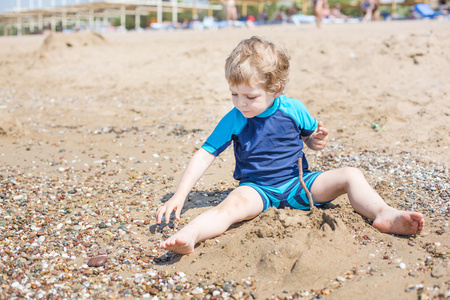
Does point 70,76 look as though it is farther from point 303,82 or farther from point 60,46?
point 303,82

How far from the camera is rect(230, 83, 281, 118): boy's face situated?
2.89m

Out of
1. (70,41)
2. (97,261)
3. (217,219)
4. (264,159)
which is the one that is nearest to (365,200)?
(264,159)

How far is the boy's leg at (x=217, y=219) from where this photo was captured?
2.61m

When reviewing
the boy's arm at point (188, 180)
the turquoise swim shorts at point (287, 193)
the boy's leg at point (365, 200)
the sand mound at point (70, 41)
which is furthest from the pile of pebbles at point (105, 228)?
the sand mound at point (70, 41)

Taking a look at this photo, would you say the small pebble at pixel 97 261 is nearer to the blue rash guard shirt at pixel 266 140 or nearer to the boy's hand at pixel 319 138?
the blue rash guard shirt at pixel 266 140

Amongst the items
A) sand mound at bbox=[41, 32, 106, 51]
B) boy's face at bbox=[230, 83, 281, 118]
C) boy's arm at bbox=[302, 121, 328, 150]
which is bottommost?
boy's arm at bbox=[302, 121, 328, 150]

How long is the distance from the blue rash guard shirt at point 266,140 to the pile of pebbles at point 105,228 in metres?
0.67

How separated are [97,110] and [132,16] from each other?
126 feet

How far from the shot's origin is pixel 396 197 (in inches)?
133

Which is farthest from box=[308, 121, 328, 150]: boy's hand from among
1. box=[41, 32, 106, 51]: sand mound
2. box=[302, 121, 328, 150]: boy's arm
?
box=[41, 32, 106, 51]: sand mound

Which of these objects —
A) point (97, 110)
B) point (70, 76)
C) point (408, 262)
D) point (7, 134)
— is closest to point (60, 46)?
point (70, 76)

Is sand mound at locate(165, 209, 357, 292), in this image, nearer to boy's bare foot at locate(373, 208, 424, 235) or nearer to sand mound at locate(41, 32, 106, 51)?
boy's bare foot at locate(373, 208, 424, 235)

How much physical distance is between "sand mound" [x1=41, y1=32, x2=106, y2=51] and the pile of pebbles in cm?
819

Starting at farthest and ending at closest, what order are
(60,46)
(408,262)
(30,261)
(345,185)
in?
(60,46)
(345,185)
(30,261)
(408,262)
